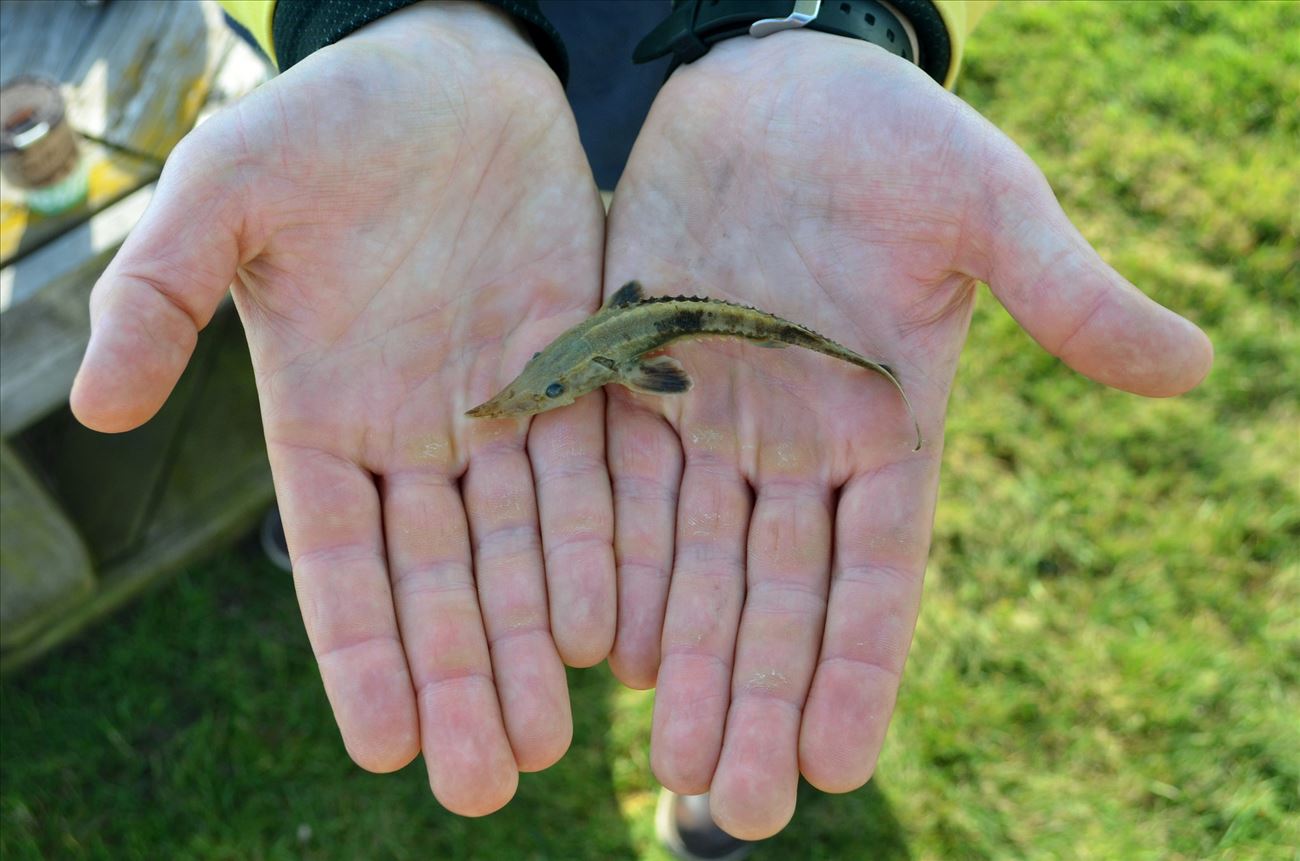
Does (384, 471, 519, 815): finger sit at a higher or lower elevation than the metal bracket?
lower

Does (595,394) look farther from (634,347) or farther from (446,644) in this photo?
(446,644)

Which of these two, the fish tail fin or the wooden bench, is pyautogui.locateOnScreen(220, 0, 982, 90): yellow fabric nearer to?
the wooden bench

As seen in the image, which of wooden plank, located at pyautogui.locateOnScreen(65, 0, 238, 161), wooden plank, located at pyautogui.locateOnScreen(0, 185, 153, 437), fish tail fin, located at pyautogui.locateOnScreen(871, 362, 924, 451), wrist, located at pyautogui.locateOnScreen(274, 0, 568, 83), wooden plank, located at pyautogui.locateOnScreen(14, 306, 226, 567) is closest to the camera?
fish tail fin, located at pyautogui.locateOnScreen(871, 362, 924, 451)

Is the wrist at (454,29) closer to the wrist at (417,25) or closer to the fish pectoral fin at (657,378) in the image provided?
the wrist at (417,25)

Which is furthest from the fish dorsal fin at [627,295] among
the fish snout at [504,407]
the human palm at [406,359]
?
the fish snout at [504,407]

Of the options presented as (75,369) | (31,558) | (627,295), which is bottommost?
(31,558)

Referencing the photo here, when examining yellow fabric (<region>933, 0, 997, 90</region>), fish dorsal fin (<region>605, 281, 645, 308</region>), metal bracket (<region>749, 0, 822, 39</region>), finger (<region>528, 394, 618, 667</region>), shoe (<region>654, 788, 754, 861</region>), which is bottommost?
shoe (<region>654, 788, 754, 861</region>)

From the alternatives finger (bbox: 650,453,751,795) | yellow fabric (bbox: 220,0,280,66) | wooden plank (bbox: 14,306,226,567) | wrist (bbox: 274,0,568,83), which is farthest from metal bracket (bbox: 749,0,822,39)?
wooden plank (bbox: 14,306,226,567)

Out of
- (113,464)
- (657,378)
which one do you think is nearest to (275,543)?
(113,464)

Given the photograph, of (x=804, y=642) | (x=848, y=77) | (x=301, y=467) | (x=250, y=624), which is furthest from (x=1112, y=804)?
(x=250, y=624)
